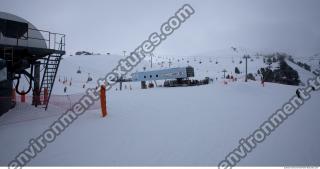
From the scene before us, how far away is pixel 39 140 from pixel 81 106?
4806 mm

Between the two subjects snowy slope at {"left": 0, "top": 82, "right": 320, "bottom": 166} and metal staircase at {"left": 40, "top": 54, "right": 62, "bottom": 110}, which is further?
metal staircase at {"left": 40, "top": 54, "right": 62, "bottom": 110}

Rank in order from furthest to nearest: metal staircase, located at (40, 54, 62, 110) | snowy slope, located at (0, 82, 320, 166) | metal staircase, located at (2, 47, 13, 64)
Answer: metal staircase, located at (40, 54, 62, 110), metal staircase, located at (2, 47, 13, 64), snowy slope, located at (0, 82, 320, 166)

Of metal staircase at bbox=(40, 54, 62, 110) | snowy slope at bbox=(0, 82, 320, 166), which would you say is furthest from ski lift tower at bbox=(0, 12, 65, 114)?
snowy slope at bbox=(0, 82, 320, 166)

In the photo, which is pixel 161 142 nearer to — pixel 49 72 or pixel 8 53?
pixel 49 72

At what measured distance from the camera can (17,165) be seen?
16.0 feet

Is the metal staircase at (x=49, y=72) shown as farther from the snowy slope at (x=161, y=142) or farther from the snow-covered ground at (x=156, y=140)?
the snowy slope at (x=161, y=142)

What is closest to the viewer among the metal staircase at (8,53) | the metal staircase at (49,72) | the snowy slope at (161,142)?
the snowy slope at (161,142)

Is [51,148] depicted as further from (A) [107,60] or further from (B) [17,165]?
(A) [107,60]

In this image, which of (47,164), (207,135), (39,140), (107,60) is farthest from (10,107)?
(107,60)

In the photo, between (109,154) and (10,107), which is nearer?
(109,154)

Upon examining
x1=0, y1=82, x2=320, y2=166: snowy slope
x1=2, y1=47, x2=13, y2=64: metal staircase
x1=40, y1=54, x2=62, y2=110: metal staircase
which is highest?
x1=2, y1=47, x2=13, y2=64: metal staircase

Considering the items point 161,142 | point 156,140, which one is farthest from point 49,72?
point 161,142

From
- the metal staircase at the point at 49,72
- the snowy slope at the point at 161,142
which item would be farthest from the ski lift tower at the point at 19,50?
the snowy slope at the point at 161,142

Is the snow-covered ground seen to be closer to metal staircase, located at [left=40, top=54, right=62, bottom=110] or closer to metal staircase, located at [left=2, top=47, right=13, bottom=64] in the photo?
metal staircase, located at [left=40, top=54, right=62, bottom=110]
